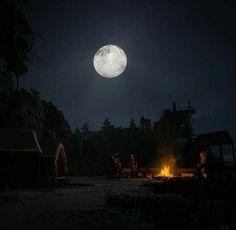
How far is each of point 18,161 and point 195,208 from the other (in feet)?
58.3

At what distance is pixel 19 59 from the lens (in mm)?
24609

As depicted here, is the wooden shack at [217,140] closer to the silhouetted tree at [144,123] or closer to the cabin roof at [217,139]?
the cabin roof at [217,139]

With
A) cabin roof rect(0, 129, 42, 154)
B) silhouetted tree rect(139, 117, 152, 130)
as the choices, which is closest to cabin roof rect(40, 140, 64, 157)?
cabin roof rect(0, 129, 42, 154)

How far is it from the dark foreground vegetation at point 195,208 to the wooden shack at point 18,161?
42.6ft

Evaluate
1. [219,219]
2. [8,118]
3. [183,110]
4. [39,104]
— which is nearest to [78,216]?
[219,219]

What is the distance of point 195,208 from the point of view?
8.16m

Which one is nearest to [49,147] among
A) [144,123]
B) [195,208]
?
[195,208]

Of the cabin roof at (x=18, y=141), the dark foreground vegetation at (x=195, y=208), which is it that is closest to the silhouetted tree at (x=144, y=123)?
the cabin roof at (x=18, y=141)

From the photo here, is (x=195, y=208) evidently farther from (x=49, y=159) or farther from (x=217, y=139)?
(x=217, y=139)

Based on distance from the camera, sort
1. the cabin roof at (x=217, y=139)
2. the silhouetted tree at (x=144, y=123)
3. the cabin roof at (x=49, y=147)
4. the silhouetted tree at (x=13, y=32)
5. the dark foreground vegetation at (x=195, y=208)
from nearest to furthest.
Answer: the dark foreground vegetation at (x=195, y=208), the silhouetted tree at (x=13, y=32), the cabin roof at (x=49, y=147), the cabin roof at (x=217, y=139), the silhouetted tree at (x=144, y=123)

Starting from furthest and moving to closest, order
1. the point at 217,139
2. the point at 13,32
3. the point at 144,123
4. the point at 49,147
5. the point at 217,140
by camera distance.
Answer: the point at 144,123, the point at 217,139, the point at 217,140, the point at 49,147, the point at 13,32

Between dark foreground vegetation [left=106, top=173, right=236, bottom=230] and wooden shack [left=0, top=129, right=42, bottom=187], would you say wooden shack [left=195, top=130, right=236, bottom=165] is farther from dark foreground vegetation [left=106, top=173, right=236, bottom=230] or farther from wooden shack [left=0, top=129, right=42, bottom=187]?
dark foreground vegetation [left=106, top=173, right=236, bottom=230]

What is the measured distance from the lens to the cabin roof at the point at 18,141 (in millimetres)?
22500

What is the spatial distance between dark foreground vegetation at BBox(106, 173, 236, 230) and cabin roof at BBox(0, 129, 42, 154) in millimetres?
13056
